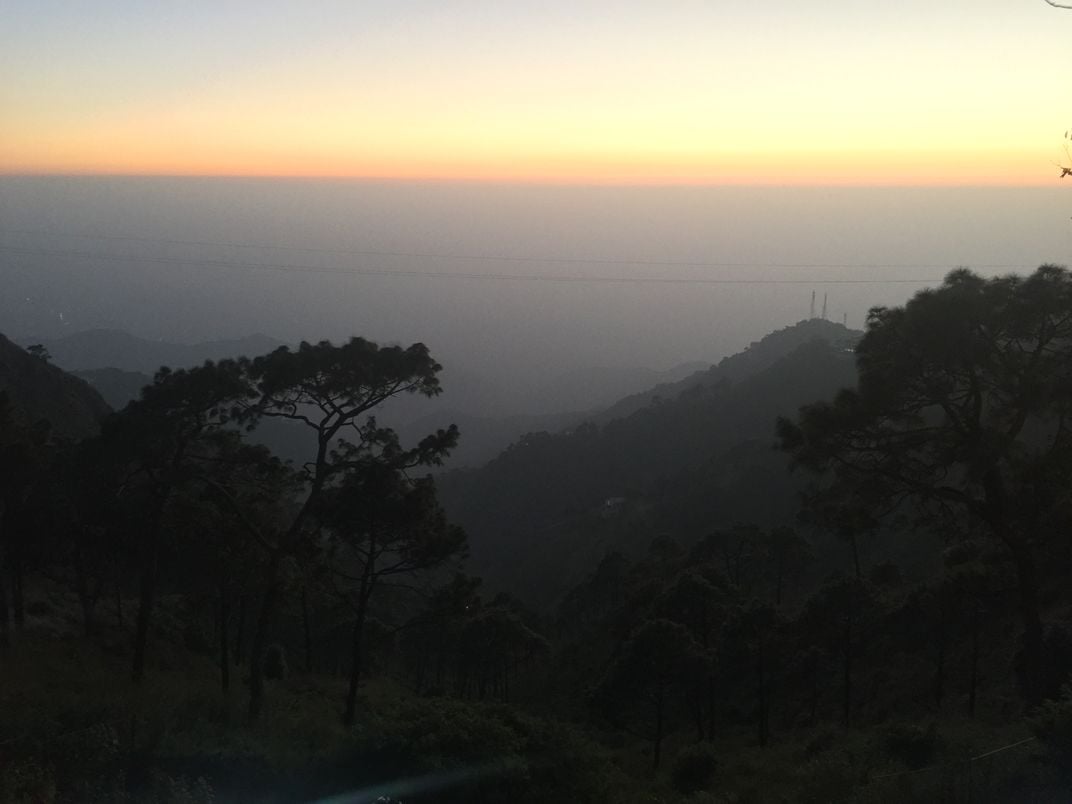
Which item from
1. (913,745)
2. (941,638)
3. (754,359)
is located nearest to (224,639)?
(913,745)

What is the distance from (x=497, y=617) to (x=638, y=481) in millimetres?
51040

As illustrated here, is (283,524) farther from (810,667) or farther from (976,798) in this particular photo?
(976,798)

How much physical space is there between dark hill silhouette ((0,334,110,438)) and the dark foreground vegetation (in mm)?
23770

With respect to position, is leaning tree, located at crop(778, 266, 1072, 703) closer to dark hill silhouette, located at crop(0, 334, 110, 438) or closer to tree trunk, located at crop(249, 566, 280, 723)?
tree trunk, located at crop(249, 566, 280, 723)

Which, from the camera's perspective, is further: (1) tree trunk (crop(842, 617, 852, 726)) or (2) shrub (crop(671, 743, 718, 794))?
(1) tree trunk (crop(842, 617, 852, 726))

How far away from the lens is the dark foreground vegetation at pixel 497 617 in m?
8.82

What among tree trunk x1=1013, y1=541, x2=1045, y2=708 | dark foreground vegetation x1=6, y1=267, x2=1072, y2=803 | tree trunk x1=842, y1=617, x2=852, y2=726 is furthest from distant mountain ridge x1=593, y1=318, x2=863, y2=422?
tree trunk x1=1013, y1=541, x2=1045, y2=708

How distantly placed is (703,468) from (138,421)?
176 ft

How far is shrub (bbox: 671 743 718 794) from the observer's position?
13.2 meters

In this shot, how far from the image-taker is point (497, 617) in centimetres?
2836

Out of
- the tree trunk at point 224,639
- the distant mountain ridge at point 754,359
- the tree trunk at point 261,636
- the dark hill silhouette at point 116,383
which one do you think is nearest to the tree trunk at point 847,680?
the tree trunk at point 261,636

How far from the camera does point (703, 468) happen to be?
64.4 m

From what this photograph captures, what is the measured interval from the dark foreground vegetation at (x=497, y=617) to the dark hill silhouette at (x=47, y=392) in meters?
23.8

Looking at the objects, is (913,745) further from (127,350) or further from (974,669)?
(127,350)
